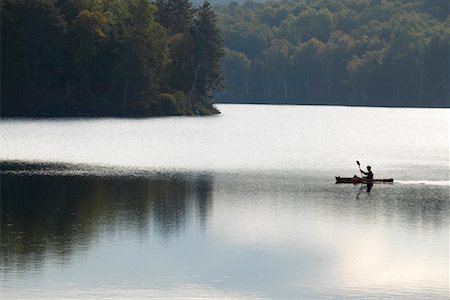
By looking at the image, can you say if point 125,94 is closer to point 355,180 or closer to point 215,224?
point 355,180

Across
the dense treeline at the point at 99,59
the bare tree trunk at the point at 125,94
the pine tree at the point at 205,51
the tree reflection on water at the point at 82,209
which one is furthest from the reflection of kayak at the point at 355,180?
the pine tree at the point at 205,51

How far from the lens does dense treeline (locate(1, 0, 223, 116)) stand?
484 feet

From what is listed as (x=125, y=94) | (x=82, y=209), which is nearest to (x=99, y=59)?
(x=125, y=94)

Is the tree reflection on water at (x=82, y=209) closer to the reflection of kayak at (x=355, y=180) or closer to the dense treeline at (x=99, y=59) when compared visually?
the reflection of kayak at (x=355, y=180)

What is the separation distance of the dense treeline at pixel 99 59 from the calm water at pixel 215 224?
5157cm

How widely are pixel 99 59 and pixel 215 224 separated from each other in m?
109

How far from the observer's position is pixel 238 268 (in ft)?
126

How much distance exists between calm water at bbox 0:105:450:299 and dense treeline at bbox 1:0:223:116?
5157cm

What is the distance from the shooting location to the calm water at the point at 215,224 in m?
35.8

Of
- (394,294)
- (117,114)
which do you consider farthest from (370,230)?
(117,114)

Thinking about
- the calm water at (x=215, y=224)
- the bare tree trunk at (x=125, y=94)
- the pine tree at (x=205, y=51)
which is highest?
the pine tree at (x=205, y=51)

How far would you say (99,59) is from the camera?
155875mm

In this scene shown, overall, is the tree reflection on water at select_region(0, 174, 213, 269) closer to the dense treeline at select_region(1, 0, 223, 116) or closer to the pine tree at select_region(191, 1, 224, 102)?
the dense treeline at select_region(1, 0, 223, 116)

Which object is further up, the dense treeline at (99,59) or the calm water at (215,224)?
the dense treeline at (99,59)
